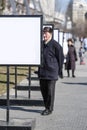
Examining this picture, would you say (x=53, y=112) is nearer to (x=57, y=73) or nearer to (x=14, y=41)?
(x=57, y=73)

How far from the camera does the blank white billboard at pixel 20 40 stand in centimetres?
1082

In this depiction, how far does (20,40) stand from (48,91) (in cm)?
226

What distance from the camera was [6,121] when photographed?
11.2 meters

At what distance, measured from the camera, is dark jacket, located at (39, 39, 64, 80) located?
1276cm

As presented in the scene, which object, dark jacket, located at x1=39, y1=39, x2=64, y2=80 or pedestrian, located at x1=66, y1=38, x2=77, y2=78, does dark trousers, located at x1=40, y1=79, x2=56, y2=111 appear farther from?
pedestrian, located at x1=66, y1=38, x2=77, y2=78

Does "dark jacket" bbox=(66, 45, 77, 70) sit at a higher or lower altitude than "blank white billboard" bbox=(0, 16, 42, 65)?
lower

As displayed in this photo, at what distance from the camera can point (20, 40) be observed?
10.9 meters

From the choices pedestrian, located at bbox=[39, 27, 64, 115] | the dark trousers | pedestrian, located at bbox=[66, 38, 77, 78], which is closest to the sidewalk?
the dark trousers

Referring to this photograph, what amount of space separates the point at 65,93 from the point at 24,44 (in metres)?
7.05

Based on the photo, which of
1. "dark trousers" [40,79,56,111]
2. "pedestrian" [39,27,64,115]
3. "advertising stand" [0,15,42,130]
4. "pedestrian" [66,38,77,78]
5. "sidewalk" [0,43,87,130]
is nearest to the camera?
"advertising stand" [0,15,42,130]

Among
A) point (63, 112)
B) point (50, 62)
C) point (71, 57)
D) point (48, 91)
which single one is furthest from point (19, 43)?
point (71, 57)

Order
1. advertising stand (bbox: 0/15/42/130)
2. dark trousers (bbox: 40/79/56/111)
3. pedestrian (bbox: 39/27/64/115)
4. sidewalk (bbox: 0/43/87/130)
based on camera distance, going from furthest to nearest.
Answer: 1. dark trousers (bbox: 40/79/56/111)
2. pedestrian (bbox: 39/27/64/115)
3. sidewalk (bbox: 0/43/87/130)
4. advertising stand (bbox: 0/15/42/130)

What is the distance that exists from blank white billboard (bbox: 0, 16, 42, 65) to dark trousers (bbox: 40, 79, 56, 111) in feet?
6.46

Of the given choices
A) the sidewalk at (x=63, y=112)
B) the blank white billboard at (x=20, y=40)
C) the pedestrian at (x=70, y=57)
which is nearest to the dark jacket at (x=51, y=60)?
the sidewalk at (x=63, y=112)
